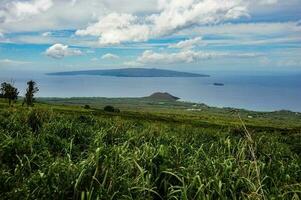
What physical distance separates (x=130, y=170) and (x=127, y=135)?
7.30 metres

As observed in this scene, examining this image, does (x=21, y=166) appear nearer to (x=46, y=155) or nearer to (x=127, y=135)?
(x=46, y=155)

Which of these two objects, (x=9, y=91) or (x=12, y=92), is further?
(x=12, y=92)

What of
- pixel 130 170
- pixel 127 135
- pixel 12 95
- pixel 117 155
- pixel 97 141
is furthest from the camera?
pixel 12 95

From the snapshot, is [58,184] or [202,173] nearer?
[58,184]

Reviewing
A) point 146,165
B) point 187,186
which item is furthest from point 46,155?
point 187,186

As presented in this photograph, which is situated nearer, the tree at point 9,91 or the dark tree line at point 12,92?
the tree at point 9,91

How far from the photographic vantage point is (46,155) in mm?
12578

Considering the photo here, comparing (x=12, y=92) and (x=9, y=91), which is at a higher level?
(x=9, y=91)

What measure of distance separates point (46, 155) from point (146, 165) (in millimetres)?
3146

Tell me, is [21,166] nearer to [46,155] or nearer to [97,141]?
[46,155]

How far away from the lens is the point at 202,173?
36.1 feet

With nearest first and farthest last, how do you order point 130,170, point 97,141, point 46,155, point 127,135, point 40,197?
point 40,197 → point 130,170 → point 46,155 → point 97,141 → point 127,135

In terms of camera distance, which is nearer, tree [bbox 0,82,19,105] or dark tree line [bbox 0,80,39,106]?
tree [bbox 0,82,19,105]

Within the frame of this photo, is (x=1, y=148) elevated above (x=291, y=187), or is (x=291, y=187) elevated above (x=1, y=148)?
A: (x=1, y=148)
